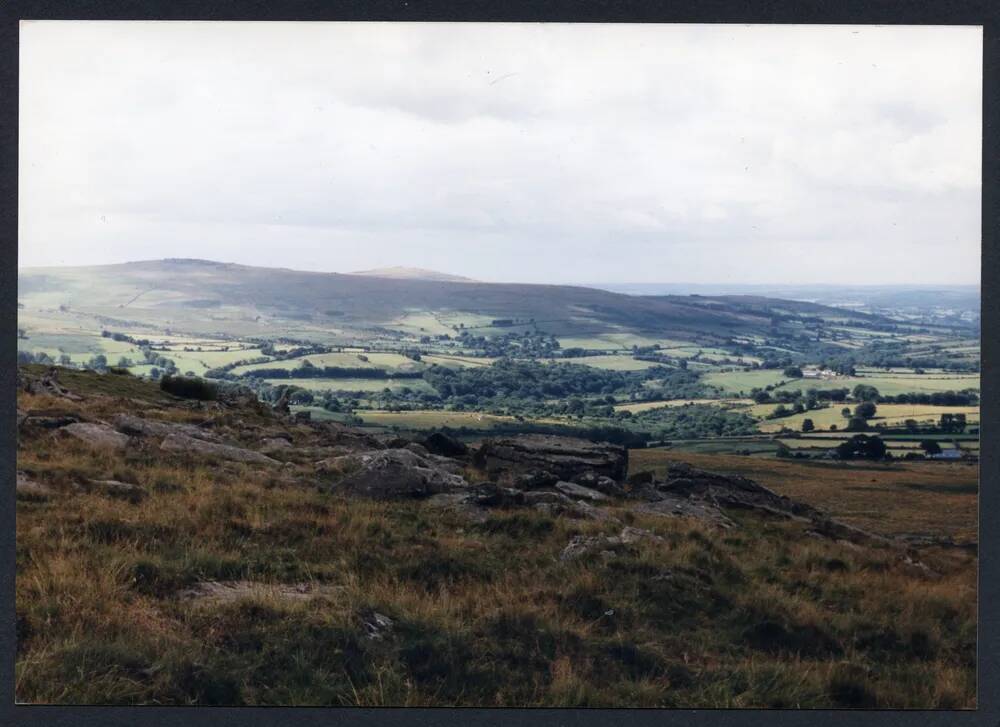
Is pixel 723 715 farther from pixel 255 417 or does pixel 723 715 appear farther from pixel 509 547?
pixel 255 417

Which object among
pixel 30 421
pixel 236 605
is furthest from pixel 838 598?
pixel 30 421

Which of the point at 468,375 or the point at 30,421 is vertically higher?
the point at 468,375

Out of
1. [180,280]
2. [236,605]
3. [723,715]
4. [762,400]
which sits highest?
[180,280]

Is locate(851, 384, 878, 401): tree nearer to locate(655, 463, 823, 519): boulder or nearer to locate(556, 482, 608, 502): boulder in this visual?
locate(655, 463, 823, 519): boulder

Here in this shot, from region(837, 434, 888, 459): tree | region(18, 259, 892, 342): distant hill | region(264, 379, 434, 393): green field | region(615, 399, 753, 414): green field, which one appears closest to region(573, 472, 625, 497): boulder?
region(615, 399, 753, 414): green field

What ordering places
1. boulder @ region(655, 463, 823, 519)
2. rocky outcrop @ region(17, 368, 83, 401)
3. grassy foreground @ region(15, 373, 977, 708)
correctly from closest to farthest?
grassy foreground @ region(15, 373, 977, 708) → boulder @ region(655, 463, 823, 519) → rocky outcrop @ region(17, 368, 83, 401)

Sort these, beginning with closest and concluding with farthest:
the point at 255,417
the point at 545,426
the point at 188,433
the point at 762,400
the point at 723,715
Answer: the point at 723,715
the point at 762,400
the point at 545,426
the point at 188,433
the point at 255,417

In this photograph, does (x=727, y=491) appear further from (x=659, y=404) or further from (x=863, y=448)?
(x=863, y=448)
